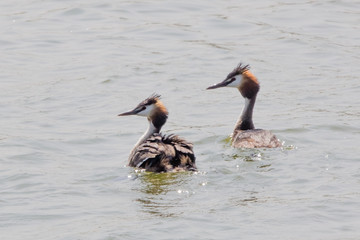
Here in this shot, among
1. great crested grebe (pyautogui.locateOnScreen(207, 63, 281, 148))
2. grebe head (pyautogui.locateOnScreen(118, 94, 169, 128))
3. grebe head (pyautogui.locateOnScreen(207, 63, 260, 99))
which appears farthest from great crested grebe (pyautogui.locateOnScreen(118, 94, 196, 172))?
grebe head (pyautogui.locateOnScreen(207, 63, 260, 99))

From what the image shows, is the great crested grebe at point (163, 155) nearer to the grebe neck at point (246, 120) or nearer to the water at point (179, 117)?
the water at point (179, 117)

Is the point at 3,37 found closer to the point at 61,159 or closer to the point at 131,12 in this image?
the point at 131,12

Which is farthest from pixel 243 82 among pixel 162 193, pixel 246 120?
pixel 162 193

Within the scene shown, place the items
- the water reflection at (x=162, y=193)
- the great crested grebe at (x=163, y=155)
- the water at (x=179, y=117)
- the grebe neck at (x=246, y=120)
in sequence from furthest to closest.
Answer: the grebe neck at (x=246, y=120), the great crested grebe at (x=163, y=155), the water reflection at (x=162, y=193), the water at (x=179, y=117)

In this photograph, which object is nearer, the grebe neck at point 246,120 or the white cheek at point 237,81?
the grebe neck at point 246,120

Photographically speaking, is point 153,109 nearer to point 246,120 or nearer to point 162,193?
point 246,120

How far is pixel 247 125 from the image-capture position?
1496 centimetres

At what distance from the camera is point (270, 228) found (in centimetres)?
1041

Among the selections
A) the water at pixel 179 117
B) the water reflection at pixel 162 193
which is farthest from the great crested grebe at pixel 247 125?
the water reflection at pixel 162 193

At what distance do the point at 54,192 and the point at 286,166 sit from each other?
3.04 m

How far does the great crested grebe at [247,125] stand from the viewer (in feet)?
45.2

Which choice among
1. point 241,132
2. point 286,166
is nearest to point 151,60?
point 241,132

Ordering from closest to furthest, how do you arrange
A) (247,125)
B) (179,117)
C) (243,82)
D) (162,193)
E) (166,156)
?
(162,193) < (166,156) < (247,125) < (243,82) < (179,117)

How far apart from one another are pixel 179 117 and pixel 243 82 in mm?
1366
